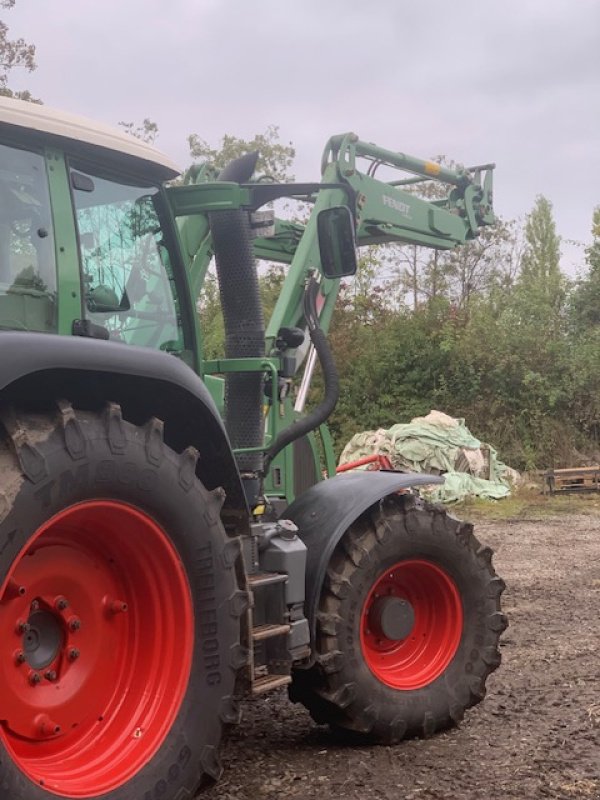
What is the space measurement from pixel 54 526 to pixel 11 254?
0.91m

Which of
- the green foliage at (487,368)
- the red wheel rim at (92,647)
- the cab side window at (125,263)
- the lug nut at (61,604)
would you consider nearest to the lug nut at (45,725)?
the red wheel rim at (92,647)

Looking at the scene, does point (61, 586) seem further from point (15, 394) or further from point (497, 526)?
point (497, 526)

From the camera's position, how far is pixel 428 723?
4.28 metres

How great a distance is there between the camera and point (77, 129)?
10.9 feet

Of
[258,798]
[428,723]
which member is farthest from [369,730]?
Answer: [258,798]

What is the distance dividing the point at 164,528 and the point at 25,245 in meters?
1.06

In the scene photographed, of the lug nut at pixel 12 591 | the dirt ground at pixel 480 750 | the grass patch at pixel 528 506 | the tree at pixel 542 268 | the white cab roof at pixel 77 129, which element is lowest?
the grass patch at pixel 528 506

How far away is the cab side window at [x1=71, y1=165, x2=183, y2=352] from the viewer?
3.46 m

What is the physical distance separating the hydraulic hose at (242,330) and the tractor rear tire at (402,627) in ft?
2.04

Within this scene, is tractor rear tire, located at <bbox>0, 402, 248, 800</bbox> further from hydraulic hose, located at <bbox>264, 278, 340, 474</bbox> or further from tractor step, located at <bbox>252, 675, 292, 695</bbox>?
hydraulic hose, located at <bbox>264, 278, 340, 474</bbox>

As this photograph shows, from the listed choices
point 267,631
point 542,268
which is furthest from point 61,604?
point 542,268

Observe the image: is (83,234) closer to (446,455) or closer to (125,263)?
(125,263)

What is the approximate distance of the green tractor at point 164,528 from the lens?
293 cm

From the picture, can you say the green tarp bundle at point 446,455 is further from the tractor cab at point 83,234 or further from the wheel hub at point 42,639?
the wheel hub at point 42,639
